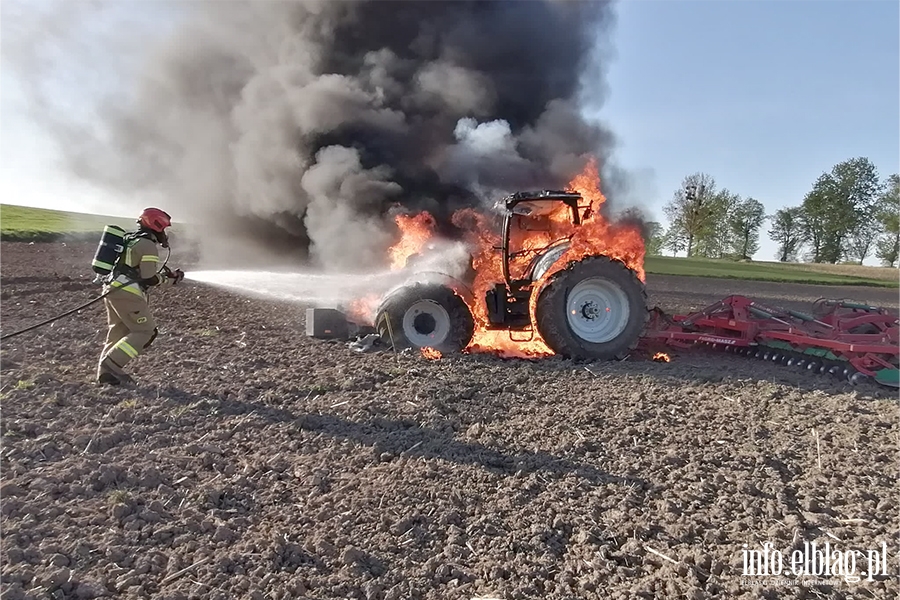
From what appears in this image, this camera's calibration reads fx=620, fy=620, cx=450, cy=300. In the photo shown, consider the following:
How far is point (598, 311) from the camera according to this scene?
7980 mm

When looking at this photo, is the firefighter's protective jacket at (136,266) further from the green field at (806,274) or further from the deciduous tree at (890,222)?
the deciduous tree at (890,222)

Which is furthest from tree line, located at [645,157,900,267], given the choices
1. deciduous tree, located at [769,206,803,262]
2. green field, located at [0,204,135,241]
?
green field, located at [0,204,135,241]

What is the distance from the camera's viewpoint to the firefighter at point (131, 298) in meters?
6.00

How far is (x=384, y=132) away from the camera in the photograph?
11906mm

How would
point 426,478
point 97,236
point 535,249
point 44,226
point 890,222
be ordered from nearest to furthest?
point 426,478 < point 535,249 < point 97,236 < point 44,226 < point 890,222

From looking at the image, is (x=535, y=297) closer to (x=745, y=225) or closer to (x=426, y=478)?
(x=426, y=478)

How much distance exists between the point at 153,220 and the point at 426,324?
11.0 ft

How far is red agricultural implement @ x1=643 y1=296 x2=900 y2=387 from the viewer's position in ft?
23.5

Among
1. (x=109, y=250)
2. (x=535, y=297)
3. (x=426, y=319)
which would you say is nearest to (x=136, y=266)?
(x=109, y=250)

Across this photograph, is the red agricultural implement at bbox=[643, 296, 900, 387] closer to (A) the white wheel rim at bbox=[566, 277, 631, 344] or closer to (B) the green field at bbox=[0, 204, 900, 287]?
(A) the white wheel rim at bbox=[566, 277, 631, 344]

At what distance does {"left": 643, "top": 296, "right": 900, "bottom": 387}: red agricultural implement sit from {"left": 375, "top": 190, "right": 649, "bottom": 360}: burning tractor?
867 mm

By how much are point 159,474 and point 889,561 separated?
4317mm

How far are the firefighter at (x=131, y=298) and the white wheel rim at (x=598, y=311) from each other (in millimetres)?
4827

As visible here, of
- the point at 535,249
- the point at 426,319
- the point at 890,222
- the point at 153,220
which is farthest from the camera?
the point at 890,222
